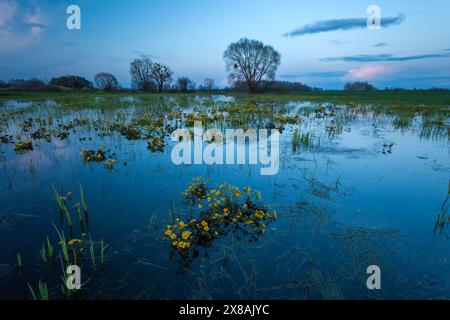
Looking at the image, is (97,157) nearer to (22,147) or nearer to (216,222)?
(22,147)

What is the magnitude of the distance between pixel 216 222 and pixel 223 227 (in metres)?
0.18

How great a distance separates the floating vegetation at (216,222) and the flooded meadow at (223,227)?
0.03 m

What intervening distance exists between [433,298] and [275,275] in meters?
2.27

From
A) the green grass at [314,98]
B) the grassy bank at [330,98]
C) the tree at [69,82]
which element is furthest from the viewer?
the tree at [69,82]

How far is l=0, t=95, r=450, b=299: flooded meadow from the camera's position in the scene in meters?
3.69

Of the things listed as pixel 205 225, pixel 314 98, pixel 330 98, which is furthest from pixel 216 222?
pixel 330 98

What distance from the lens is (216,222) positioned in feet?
16.7

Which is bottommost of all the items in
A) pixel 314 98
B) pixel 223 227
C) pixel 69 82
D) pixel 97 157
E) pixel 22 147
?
pixel 223 227

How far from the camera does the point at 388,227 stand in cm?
510

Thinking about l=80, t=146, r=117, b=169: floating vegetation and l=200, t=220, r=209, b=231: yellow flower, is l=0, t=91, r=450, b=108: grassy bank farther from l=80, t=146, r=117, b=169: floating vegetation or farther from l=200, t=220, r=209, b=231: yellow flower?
l=200, t=220, r=209, b=231: yellow flower

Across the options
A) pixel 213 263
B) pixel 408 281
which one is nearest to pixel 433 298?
pixel 408 281

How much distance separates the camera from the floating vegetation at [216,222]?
446 cm

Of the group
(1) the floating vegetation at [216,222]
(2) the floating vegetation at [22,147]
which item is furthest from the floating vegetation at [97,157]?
(1) the floating vegetation at [216,222]

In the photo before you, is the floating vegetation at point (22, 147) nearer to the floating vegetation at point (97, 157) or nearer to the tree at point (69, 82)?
the floating vegetation at point (97, 157)
